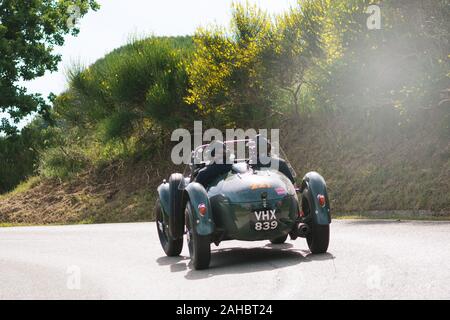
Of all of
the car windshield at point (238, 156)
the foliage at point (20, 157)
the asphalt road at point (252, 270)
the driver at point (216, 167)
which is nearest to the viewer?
the asphalt road at point (252, 270)

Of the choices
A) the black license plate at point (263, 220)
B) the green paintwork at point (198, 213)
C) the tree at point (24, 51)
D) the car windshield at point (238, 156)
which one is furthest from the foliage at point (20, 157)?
the black license plate at point (263, 220)

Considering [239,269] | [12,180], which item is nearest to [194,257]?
[239,269]

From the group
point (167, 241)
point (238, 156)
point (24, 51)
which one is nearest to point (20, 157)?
point (24, 51)

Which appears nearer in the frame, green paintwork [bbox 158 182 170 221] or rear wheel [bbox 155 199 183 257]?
green paintwork [bbox 158 182 170 221]

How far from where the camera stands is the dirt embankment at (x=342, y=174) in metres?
21.8

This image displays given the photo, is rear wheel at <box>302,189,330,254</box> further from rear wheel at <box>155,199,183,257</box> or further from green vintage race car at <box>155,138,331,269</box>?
rear wheel at <box>155,199,183,257</box>

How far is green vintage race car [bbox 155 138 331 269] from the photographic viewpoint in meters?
9.30

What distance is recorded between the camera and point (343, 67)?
71.6ft

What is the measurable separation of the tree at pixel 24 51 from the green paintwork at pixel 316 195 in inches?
1066

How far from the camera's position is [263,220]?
30.6ft

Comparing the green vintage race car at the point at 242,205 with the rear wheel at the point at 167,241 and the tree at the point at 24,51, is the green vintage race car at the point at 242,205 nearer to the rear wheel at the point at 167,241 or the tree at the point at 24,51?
the rear wheel at the point at 167,241

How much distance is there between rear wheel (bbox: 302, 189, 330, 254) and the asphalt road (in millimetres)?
154
